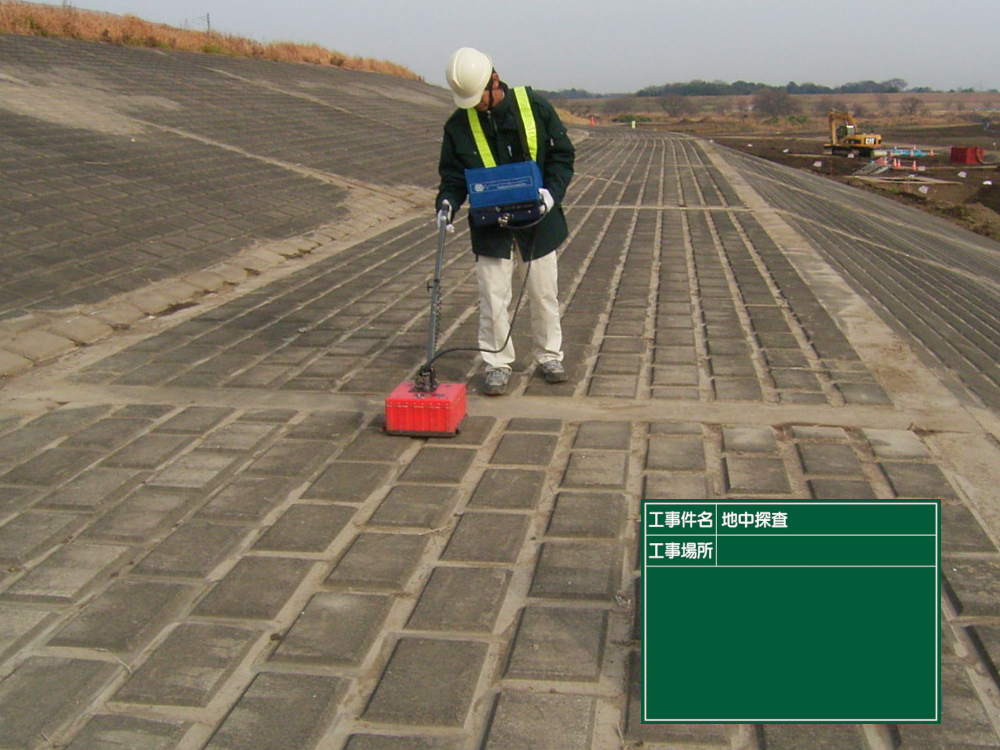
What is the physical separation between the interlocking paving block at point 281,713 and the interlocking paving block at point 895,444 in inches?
104

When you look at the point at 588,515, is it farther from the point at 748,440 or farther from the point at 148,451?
the point at 148,451

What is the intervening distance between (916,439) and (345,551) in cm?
264

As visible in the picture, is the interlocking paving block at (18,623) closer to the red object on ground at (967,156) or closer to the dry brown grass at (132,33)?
the dry brown grass at (132,33)

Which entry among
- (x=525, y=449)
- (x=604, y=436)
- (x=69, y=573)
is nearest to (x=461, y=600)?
(x=525, y=449)

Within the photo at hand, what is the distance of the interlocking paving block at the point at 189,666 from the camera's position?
254 centimetres

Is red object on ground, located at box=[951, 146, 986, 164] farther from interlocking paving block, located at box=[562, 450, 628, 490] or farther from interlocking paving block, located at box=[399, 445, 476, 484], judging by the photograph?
interlocking paving block, located at box=[399, 445, 476, 484]

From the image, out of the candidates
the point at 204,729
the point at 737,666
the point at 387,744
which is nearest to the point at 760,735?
the point at 737,666

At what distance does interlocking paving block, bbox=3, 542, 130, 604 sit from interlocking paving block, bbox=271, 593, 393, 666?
810 millimetres

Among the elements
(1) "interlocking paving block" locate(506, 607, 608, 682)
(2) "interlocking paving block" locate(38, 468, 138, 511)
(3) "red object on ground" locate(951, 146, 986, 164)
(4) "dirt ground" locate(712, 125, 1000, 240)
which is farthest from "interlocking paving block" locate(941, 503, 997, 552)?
(3) "red object on ground" locate(951, 146, 986, 164)

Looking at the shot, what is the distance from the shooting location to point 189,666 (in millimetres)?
2676

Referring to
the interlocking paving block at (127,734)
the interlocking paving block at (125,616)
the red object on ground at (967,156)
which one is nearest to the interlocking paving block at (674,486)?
the interlocking paving block at (125,616)

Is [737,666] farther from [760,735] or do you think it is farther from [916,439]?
[916,439]

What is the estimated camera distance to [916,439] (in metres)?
4.20

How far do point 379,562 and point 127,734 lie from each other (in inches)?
40.8
